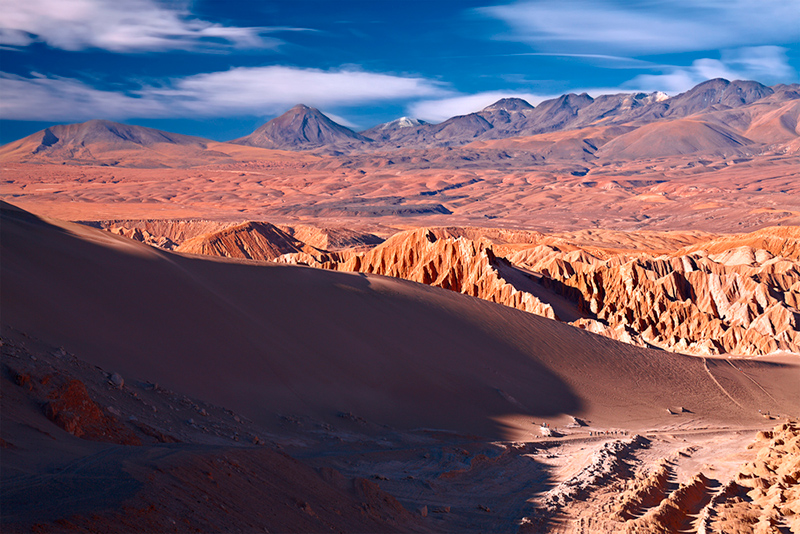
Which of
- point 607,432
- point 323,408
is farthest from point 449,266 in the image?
point 323,408

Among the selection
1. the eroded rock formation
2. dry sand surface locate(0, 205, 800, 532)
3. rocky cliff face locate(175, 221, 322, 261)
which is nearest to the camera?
dry sand surface locate(0, 205, 800, 532)

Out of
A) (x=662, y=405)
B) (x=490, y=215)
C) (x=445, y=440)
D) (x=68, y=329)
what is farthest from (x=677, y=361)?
(x=490, y=215)

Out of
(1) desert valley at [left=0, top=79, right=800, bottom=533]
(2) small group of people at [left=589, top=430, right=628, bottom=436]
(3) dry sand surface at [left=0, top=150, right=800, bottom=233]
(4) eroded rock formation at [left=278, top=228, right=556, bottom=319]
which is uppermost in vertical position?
(3) dry sand surface at [left=0, top=150, right=800, bottom=233]

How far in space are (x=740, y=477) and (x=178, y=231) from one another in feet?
292

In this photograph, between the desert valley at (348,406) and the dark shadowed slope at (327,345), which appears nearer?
the desert valley at (348,406)

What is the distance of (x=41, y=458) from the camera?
25.7ft

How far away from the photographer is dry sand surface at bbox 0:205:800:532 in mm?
8453

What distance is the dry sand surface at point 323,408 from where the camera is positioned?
27.7ft

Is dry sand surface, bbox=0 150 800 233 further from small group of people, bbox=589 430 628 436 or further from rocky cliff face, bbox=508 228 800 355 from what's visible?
small group of people, bbox=589 430 628 436

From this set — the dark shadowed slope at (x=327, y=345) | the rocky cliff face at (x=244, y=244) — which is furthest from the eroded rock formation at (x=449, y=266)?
the rocky cliff face at (x=244, y=244)

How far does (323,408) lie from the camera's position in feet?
53.2

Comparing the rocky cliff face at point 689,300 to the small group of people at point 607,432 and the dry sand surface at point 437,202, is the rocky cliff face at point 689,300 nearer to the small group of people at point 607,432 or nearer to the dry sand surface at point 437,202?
the small group of people at point 607,432

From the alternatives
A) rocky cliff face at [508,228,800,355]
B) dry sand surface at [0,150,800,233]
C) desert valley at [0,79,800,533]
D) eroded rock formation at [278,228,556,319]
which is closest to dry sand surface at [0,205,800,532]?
desert valley at [0,79,800,533]

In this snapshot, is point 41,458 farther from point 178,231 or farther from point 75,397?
point 178,231
